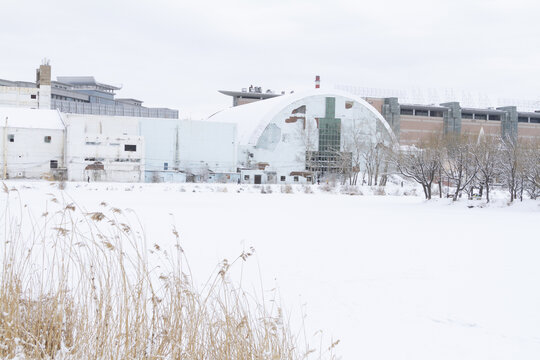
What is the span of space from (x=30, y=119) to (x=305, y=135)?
25791 mm

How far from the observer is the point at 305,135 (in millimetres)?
54188

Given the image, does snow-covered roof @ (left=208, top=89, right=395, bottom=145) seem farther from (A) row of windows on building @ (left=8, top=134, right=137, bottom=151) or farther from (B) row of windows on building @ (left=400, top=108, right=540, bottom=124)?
(B) row of windows on building @ (left=400, top=108, right=540, bottom=124)

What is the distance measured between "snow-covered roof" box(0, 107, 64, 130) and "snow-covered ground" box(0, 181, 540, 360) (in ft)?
99.1

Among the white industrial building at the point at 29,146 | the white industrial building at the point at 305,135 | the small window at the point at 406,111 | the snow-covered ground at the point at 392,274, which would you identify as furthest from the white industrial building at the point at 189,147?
the small window at the point at 406,111

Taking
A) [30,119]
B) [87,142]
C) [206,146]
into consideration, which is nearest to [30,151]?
[30,119]

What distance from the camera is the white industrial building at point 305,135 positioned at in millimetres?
52656

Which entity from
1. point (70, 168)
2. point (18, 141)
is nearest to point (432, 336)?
point (70, 168)

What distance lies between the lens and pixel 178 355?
4121 millimetres

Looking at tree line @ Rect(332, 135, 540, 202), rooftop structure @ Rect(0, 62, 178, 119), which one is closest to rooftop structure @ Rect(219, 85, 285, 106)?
rooftop structure @ Rect(0, 62, 178, 119)

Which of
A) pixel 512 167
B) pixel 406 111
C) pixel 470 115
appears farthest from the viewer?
pixel 470 115

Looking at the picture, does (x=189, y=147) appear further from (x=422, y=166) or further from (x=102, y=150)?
(x=422, y=166)

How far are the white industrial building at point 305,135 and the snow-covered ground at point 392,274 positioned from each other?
3520cm

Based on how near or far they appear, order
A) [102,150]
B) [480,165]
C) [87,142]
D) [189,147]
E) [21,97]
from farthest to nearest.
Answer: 1. [21,97]
2. [189,147]
3. [102,150]
4. [87,142]
5. [480,165]

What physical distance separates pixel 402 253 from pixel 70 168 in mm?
37063
